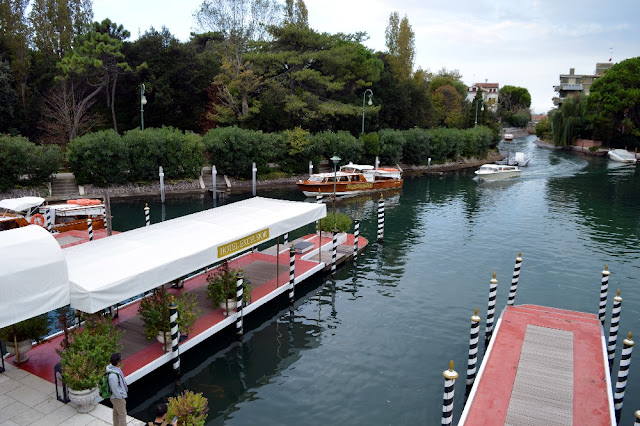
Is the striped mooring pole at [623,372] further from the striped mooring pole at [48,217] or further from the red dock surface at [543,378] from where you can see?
the striped mooring pole at [48,217]

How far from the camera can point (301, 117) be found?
59.4m

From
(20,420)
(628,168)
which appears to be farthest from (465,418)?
(628,168)

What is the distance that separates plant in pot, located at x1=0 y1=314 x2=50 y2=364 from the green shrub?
103 ft

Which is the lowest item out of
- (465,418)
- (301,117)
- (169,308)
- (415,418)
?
(415,418)

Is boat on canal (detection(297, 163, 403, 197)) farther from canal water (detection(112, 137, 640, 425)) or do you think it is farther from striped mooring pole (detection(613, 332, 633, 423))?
striped mooring pole (detection(613, 332, 633, 423))

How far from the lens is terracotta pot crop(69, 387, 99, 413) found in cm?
1089

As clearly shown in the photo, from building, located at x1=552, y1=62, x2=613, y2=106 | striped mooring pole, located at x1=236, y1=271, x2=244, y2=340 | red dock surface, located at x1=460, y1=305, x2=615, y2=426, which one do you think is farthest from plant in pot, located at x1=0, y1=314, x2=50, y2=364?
building, located at x1=552, y1=62, x2=613, y2=106

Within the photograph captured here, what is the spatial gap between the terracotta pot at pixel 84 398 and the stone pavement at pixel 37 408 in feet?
0.36

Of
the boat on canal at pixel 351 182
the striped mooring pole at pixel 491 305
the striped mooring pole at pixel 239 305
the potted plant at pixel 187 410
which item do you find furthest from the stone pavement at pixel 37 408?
the boat on canal at pixel 351 182

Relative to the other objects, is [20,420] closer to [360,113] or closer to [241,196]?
[241,196]

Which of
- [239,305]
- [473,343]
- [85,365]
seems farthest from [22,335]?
[473,343]

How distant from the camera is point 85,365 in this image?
11039 millimetres

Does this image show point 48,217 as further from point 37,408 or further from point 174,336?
point 37,408

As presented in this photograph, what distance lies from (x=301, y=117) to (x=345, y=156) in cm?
770
